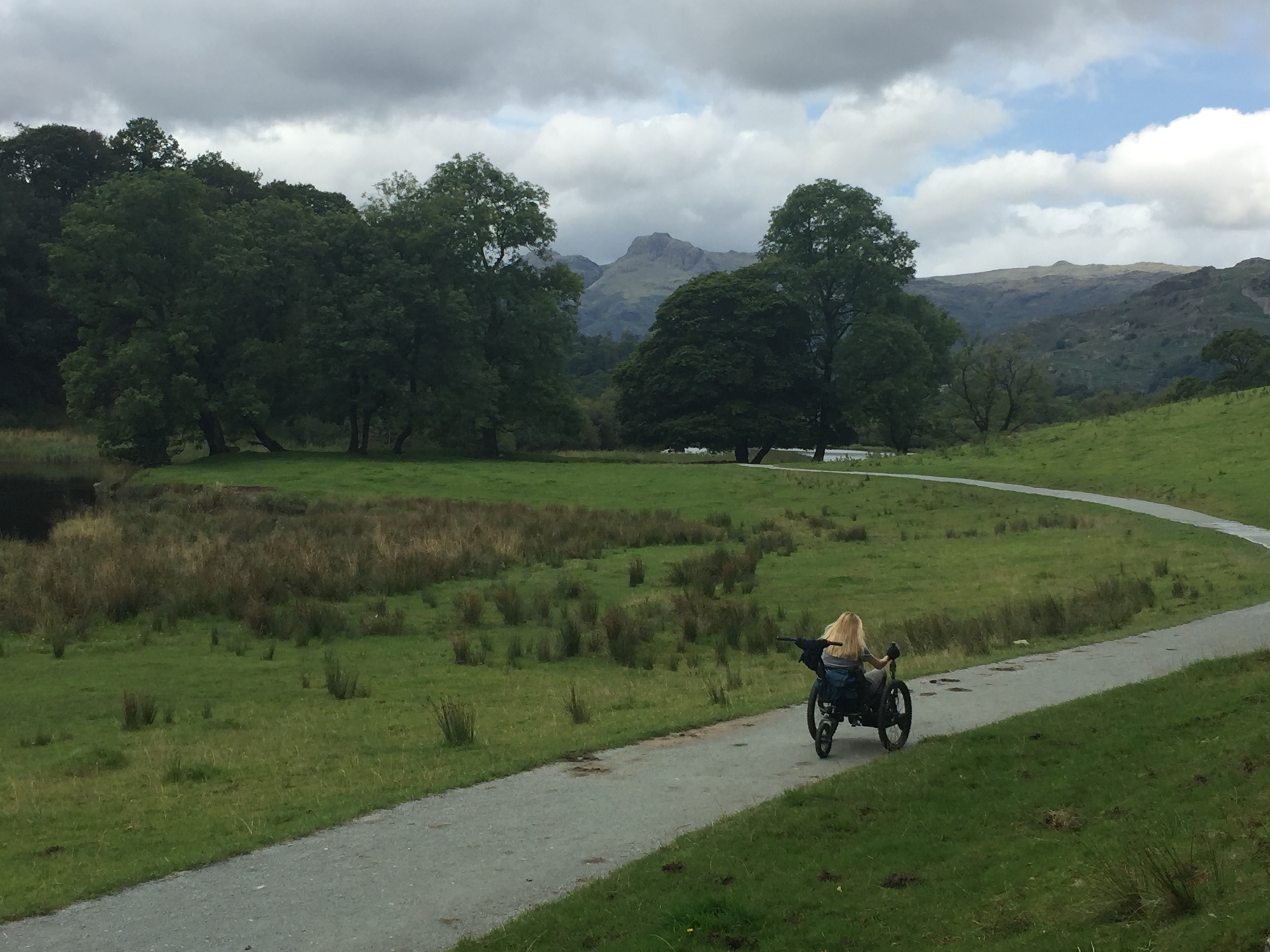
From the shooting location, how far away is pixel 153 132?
8706cm

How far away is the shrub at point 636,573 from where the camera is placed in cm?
2528

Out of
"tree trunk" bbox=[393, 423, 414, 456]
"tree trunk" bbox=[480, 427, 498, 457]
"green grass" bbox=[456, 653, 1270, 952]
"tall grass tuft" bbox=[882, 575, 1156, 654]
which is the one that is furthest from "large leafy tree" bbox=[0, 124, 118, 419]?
"green grass" bbox=[456, 653, 1270, 952]

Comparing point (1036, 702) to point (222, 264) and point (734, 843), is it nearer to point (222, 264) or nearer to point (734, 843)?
point (734, 843)

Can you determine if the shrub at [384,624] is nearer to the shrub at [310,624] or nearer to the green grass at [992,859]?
the shrub at [310,624]

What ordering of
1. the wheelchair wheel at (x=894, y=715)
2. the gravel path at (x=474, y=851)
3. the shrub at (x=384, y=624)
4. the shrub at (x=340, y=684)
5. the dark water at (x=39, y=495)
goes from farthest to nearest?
the dark water at (x=39, y=495), the shrub at (x=384, y=624), the shrub at (x=340, y=684), the wheelchair wheel at (x=894, y=715), the gravel path at (x=474, y=851)

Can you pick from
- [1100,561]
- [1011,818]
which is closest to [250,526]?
[1100,561]

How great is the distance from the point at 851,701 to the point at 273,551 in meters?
19.2

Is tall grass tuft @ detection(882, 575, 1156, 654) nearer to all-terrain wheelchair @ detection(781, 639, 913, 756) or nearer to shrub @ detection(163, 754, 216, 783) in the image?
all-terrain wheelchair @ detection(781, 639, 913, 756)

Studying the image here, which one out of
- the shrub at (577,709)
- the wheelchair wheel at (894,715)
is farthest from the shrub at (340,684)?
the wheelchair wheel at (894,715)

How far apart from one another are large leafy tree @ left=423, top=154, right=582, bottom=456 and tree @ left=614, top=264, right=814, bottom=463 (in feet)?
21.1

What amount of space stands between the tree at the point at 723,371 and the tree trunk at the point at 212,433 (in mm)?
25677

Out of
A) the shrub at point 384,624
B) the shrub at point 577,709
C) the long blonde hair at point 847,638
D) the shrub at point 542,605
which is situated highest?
the long blonde hair at point 847,638

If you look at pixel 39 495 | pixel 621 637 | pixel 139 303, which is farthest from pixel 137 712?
pixel 139 303

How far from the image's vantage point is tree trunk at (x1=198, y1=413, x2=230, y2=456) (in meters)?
63.0
